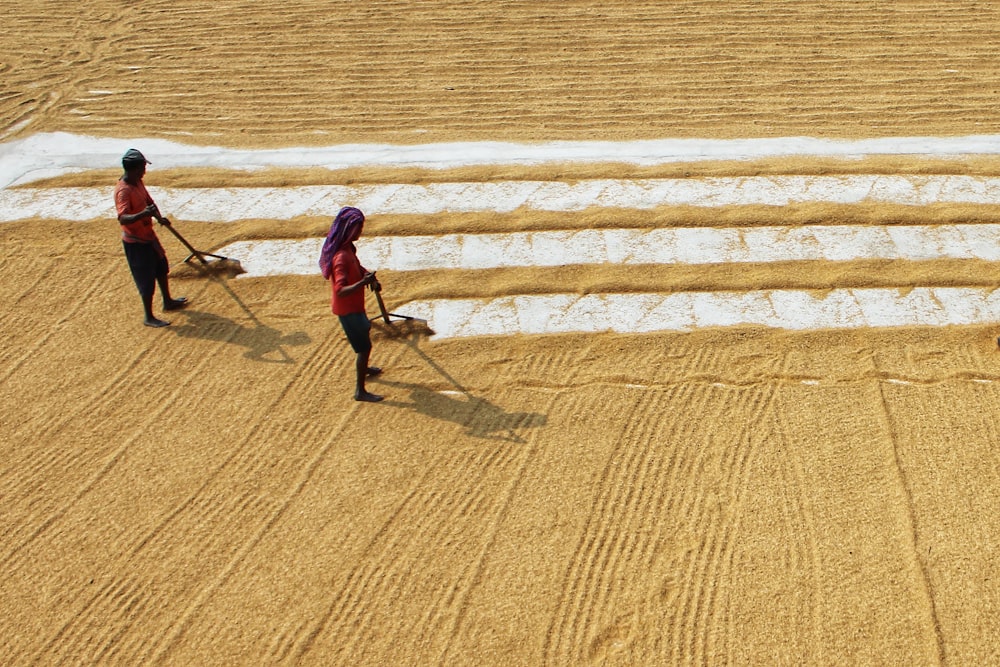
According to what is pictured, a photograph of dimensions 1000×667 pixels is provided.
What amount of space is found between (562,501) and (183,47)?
33.0ft

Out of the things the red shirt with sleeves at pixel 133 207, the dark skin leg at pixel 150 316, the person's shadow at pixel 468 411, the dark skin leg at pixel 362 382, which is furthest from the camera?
the dark skin leg at pixel 150 316

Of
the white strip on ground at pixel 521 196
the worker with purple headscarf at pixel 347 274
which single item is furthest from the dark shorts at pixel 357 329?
the white strip on ground at pixel 521 196

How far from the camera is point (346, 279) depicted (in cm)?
616

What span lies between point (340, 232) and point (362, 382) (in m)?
1.21

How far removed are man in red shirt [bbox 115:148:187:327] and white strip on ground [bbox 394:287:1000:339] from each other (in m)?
2.19

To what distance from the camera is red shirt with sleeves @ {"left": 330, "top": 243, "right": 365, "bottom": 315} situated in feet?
20.1

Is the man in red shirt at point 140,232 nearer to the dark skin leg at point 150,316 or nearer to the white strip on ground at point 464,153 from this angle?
the dark skin leg at point 150,316

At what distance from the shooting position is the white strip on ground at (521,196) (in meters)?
8.76

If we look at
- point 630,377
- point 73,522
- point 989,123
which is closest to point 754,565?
point 630,377

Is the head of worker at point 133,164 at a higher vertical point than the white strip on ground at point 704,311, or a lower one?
higher

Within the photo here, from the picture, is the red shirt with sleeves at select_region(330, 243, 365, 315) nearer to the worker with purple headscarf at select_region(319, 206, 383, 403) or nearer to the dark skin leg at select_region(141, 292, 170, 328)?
the worker with purple headscarf at select_region(319, 206, 383, 403)

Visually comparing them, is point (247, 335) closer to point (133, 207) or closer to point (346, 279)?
point (133, 207)

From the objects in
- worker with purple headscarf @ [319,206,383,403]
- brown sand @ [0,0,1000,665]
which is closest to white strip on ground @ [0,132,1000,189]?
Result: brown sand @ [0,0,1000,665]

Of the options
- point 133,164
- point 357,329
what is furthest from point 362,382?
point 133,164
